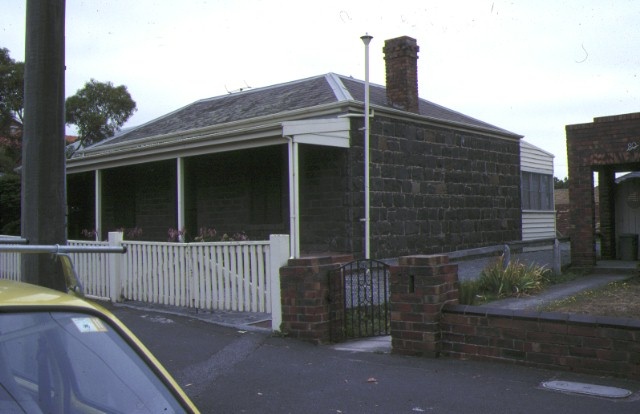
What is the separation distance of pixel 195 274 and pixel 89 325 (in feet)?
25.8

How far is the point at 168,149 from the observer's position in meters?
15.3

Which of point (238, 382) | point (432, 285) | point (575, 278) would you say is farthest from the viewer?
point (575, 278)

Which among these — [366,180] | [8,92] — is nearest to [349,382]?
[366,180]

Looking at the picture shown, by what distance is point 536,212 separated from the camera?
21672 mm

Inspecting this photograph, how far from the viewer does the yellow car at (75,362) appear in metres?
2.23

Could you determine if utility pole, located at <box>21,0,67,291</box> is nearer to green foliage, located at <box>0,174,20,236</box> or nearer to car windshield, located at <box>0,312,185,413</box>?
car windshield, located at <box>0,312,185,413</box>

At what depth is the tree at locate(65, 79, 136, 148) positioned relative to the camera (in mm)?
37156

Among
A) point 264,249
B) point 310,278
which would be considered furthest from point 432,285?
point 264,249

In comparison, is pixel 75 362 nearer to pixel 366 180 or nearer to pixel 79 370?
pixel 79 370

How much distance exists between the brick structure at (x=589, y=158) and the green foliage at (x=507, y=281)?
3681 mm

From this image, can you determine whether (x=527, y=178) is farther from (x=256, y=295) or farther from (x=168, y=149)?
(x=256, y=295)

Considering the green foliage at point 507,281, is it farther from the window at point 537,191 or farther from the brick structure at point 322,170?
the window at point 537,191

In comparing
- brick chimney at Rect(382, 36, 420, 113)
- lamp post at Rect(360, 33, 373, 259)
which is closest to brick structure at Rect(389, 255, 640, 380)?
lamp post at Rect(360, 33, 373, 259)

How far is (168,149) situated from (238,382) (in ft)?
32.0
